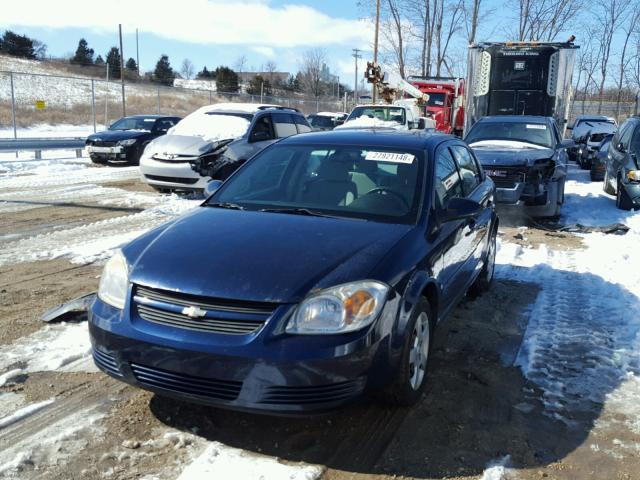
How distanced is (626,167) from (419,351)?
9.39 meters

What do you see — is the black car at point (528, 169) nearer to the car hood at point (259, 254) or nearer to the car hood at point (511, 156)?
the car hood at point (511, 156)

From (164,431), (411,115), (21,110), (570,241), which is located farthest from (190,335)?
(21,110)

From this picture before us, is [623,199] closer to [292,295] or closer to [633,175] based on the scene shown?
[633,175]

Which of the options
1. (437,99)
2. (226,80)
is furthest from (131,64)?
(437,99)

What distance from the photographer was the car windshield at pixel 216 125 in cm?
1200

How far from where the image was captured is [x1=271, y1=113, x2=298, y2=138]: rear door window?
12740 mm

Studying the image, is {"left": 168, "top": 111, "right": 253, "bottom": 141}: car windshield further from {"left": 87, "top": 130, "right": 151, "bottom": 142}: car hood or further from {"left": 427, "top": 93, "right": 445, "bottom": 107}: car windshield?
{"left": 427, "top": 93, "right": 445, "bottom": 107}: car windshield

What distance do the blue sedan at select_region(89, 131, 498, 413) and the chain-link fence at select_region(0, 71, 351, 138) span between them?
29.7 m

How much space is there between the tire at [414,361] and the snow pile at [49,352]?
2.08 meters

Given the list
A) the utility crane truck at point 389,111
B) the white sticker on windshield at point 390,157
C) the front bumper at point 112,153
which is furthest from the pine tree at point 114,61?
the white sticker on windshield at point 390,157

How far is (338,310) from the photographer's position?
3.06 meters

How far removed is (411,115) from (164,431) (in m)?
16.8

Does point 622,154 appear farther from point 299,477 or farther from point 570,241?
point 299,477

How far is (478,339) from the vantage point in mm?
4918
